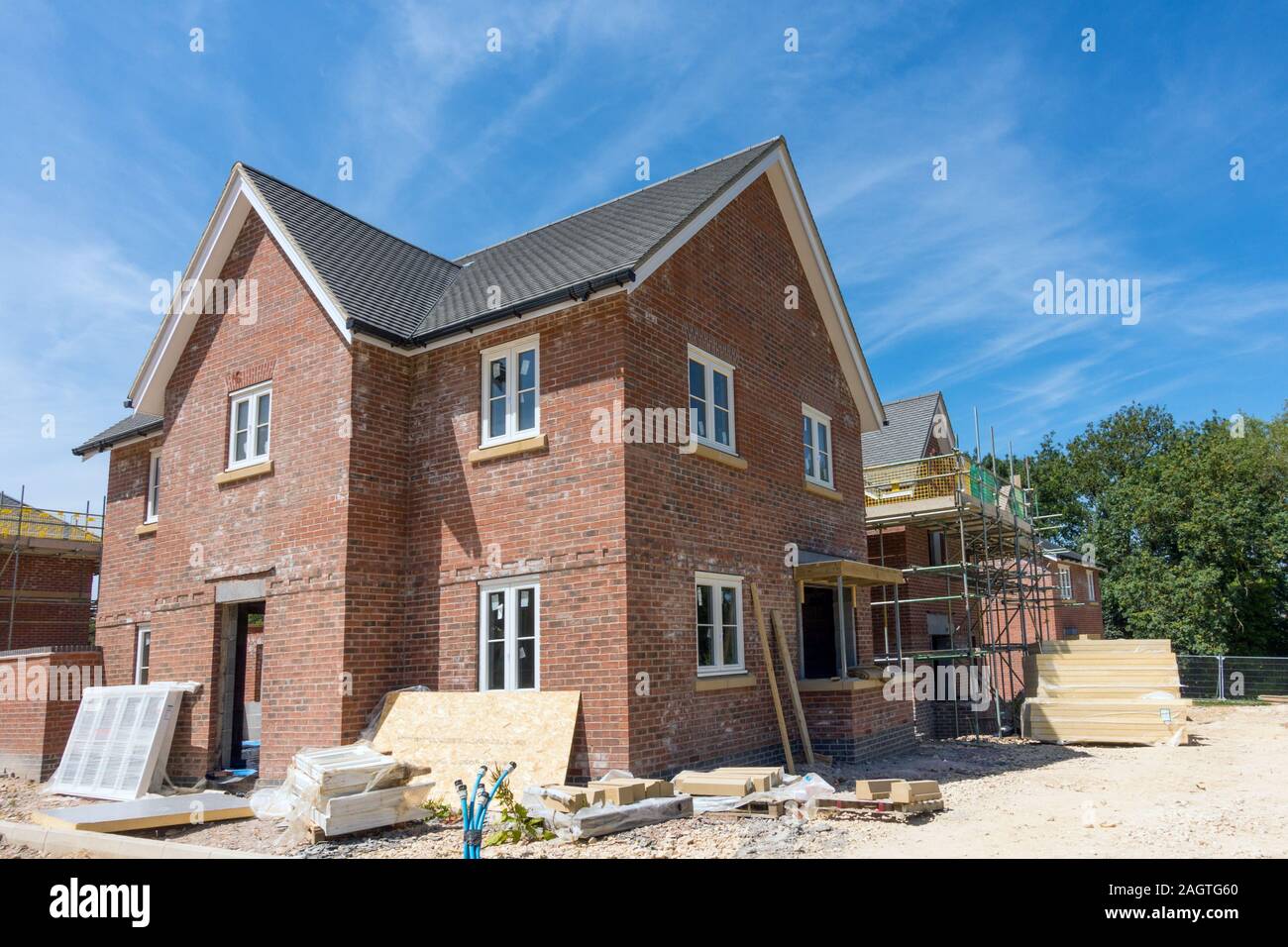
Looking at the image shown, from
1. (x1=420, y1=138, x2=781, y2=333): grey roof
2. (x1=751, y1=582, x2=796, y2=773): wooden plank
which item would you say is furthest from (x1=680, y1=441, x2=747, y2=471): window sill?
(x1=420, y1=138, x2=781, y2=333): grey roof

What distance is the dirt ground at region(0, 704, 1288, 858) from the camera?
25.3 ft

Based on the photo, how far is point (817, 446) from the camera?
1633cm

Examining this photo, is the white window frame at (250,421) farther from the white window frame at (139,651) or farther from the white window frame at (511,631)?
the white window frame at (139,651)

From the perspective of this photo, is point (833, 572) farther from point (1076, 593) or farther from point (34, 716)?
point (1076, 593)

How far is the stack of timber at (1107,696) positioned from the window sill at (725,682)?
870cm

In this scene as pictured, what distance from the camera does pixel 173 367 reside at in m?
15.6

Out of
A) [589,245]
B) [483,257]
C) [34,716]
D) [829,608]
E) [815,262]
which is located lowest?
[34,716]

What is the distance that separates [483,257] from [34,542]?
15.1 m

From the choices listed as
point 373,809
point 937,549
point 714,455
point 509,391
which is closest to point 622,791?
point 373,809

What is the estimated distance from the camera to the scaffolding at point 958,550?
19.7m

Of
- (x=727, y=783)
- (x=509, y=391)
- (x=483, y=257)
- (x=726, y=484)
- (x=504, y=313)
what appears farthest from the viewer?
(x=483, y=257)
